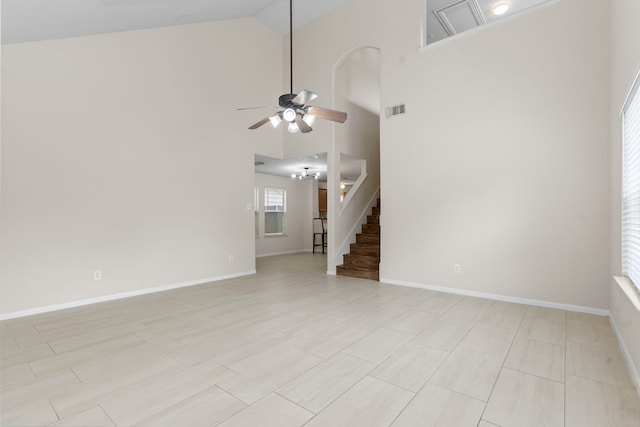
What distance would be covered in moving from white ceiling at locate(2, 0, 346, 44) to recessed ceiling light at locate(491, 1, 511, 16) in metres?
2.80

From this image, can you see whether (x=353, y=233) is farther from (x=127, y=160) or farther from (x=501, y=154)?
(x=127, y=160)

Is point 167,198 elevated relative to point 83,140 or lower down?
lower down

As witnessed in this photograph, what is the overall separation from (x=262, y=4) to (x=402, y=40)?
8.88 feet

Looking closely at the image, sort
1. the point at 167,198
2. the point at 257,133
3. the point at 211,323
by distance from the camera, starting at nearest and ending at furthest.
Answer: the point at 211,323
the point at 167,198
the point at 257,133

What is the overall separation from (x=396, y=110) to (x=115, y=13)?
13.3 ft

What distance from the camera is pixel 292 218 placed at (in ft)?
31.6

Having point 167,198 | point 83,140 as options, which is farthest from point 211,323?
point 83,140

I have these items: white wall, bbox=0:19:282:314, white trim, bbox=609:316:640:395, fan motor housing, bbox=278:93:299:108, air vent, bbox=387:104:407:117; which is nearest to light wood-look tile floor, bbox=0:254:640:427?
white trim, bbox=609:316:640:395

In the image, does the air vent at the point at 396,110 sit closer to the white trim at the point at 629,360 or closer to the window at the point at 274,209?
the white trim at the point at 629,360

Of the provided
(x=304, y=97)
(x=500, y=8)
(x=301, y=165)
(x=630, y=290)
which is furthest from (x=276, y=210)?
(x=630, y=290)

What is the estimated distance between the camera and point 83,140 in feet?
12.8

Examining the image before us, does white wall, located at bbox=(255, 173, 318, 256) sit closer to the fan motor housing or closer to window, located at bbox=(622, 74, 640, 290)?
the fan motor housing

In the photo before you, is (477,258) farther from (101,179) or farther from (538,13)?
(101,179)

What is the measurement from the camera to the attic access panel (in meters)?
5.29
